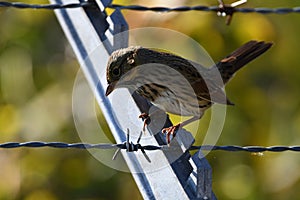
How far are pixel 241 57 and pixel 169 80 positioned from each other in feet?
2.25

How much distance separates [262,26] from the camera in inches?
284

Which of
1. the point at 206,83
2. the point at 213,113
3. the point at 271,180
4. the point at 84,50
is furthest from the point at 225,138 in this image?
the point at 84,50

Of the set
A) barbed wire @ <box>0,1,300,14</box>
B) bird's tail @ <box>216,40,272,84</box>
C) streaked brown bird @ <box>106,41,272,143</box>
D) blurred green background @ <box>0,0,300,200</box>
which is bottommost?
blurred green background @ <box>0,0,300,200</box>

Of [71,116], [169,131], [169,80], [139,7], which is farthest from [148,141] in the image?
[71,116]

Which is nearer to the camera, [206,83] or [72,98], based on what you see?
[206,83]

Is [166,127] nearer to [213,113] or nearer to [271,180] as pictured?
[213,113]

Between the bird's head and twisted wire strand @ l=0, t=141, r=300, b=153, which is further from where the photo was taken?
the bird's head

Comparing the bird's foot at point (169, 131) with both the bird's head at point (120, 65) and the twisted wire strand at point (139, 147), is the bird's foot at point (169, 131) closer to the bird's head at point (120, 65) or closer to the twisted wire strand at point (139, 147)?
the twisted wire strand at point (139, 147)

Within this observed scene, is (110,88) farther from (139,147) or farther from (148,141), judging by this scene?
(139,147)

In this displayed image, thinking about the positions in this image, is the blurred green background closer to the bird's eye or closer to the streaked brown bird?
the streaked brown bird

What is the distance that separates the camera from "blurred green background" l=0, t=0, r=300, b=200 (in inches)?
281

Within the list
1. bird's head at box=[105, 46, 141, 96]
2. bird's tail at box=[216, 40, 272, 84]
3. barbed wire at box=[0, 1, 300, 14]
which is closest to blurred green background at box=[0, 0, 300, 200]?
bird's tail at box=[216, 40, 272, 84]

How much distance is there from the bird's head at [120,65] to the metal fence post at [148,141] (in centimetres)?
5

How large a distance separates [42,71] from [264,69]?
1.62 meters
